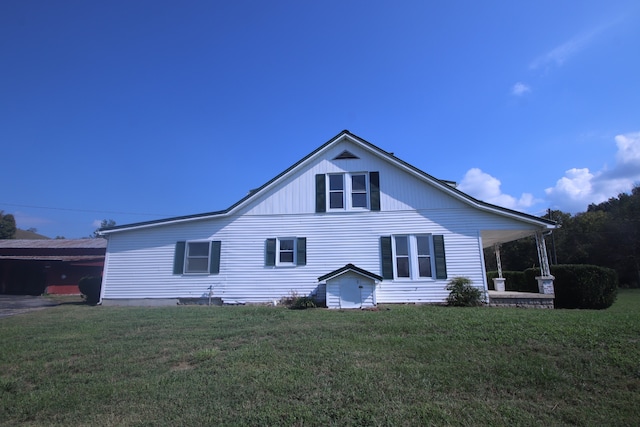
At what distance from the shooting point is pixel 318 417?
3.74 m

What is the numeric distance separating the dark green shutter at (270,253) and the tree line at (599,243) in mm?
31094

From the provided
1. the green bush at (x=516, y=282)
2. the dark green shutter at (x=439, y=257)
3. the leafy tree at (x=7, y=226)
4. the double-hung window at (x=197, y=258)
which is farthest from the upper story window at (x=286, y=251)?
the leafy tree at (x=7, y=226)

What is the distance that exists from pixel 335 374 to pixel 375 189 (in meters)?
9.78

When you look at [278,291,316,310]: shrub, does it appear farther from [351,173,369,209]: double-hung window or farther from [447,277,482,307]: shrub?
[447,277,482,307]: shrub

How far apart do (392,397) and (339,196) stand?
1038 centimetres

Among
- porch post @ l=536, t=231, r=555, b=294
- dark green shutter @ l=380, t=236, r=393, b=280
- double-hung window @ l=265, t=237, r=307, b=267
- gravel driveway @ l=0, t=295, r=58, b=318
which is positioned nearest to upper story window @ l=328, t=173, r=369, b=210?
dark green shutter @ l=380, t=236, r=393, b=280

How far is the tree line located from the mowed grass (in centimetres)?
3307

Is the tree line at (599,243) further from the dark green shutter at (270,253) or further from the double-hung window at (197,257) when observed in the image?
the double-hung window at (197,257)

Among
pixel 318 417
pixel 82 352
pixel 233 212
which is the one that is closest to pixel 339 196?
pixel 233 212

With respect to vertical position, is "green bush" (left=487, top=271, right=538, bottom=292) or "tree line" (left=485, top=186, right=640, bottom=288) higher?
"tree line" (left=485, top=186, right=640, bottom=288)

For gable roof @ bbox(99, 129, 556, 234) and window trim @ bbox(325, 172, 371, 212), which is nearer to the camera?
gable roof @ bbox(99, 129, 556, 234)

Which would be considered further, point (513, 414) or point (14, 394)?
point (14, 394)

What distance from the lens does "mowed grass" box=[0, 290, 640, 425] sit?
3.85 m

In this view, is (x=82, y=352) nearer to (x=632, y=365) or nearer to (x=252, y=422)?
(x=252, y=422)
